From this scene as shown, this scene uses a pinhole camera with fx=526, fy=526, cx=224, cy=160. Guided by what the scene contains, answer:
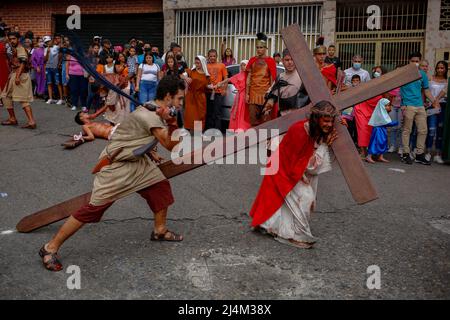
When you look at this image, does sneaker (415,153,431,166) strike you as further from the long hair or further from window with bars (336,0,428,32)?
window with bars (336,0,428,32)

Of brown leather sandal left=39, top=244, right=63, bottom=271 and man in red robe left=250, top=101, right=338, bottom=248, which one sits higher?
man in red robe left=250, top=101, right=338, bottom=248

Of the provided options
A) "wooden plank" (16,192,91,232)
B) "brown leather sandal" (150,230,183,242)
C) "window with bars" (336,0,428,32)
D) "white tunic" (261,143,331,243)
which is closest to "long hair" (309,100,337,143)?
"white tunic" (261,143,331,243)

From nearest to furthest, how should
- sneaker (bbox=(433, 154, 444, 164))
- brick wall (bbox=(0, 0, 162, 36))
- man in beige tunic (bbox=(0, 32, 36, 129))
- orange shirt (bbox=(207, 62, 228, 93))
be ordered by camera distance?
sneaker (bbox=(433, 154, 444, 164)) → man in beige tunic (bbox=(0, 32, 36, 129)) → orange shirt (bbox=(207, 62, 228, 93)) → brick wall (bbox=(0, 0, 162, 36))

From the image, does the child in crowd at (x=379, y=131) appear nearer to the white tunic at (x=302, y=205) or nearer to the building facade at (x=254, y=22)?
the white tunic at (x=302, y=205)

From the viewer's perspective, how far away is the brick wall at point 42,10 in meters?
16.9

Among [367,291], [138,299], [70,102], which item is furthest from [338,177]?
[70,102]

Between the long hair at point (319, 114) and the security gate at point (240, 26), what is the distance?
10449 millimetres

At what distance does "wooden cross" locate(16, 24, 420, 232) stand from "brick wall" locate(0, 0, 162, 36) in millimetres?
13538

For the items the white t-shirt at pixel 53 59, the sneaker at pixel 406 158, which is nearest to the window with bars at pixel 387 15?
the sneaker at pixel 406 158

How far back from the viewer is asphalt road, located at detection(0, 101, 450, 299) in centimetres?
362

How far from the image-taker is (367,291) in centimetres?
359

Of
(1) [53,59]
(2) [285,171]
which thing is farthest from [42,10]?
(2) [285,171]

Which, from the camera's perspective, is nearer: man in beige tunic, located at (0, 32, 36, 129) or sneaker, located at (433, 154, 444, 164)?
sneaker, located at (433, 154, 444, 164)

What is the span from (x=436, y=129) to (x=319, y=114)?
544cm
